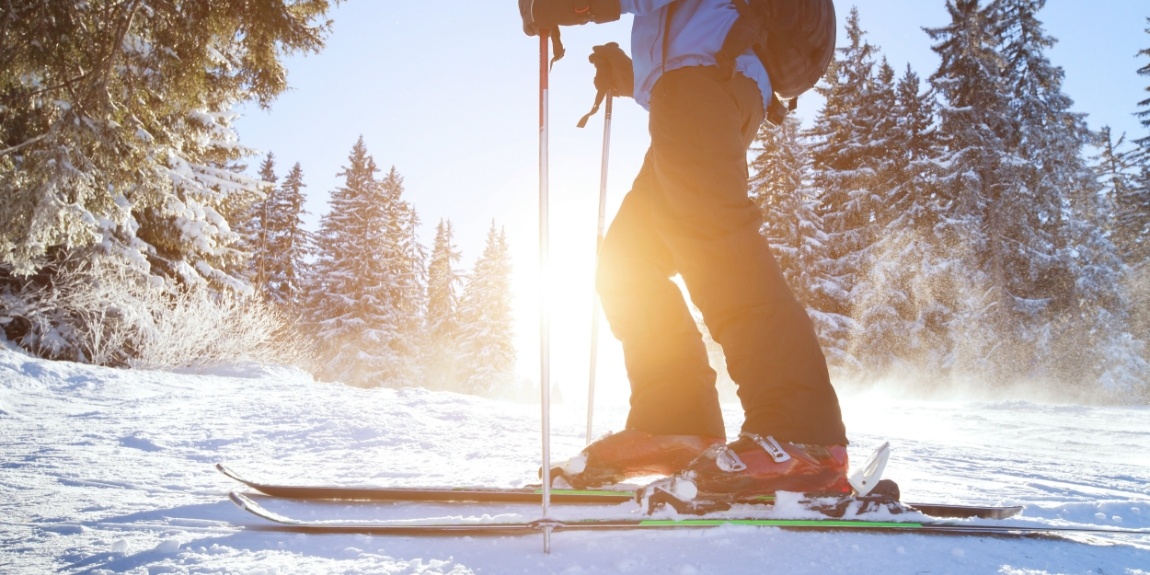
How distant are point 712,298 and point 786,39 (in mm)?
866

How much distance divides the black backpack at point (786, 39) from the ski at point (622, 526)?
3.94ft

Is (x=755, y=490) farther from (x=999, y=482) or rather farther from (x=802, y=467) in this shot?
(x=999, y=482)

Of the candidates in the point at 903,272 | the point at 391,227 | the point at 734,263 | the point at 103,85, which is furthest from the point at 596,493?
the point at 391,227

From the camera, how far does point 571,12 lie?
1793 mm

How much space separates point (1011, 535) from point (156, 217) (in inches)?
586

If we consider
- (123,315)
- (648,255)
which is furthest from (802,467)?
(123,315)

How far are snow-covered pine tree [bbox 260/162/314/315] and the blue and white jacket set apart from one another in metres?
31.9

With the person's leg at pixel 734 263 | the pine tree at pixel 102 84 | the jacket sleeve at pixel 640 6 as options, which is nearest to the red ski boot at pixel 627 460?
the person's leg at pixel 734 263

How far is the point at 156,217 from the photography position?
40.1 ft

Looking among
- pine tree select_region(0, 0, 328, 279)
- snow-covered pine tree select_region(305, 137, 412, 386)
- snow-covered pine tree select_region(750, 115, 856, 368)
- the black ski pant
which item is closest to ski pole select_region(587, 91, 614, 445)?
the black ski pant

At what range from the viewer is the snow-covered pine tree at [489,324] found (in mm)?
30281

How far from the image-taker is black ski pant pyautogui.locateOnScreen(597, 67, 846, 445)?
57.8 inches

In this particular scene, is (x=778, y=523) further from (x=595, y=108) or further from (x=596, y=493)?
(x=595, y=108)

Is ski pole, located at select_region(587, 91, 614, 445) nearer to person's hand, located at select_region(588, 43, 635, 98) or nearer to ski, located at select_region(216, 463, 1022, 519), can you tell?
person's hand, located at select_region(588, 43, 635, 98)
